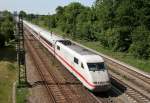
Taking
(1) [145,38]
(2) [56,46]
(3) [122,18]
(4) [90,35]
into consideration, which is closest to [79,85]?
(2) [56,46]

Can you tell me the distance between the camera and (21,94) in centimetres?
2731

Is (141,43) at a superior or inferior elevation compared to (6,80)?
superior

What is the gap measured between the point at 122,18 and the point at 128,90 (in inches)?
1161

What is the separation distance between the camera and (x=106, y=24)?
62.2m

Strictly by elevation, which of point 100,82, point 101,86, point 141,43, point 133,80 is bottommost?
point 133,80

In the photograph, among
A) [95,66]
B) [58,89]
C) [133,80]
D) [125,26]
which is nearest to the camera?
[95,66]

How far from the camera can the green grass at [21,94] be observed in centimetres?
2538

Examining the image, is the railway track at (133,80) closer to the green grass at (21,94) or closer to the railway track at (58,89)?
the railway track at (58,89)

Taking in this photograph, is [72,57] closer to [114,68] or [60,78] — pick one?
[60,78]

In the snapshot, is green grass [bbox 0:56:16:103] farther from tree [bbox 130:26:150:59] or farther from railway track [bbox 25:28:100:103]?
tree [bbox 130:26:150:59]

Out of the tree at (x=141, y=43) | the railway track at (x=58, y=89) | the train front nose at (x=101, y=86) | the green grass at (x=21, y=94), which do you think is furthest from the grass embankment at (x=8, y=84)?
the tree at (x=141, y=43)

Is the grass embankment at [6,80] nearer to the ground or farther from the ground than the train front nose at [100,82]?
nearer to the ground

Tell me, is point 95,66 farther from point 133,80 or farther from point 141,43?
point 141,43

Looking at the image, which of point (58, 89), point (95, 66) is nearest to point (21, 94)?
point (58, 89)
